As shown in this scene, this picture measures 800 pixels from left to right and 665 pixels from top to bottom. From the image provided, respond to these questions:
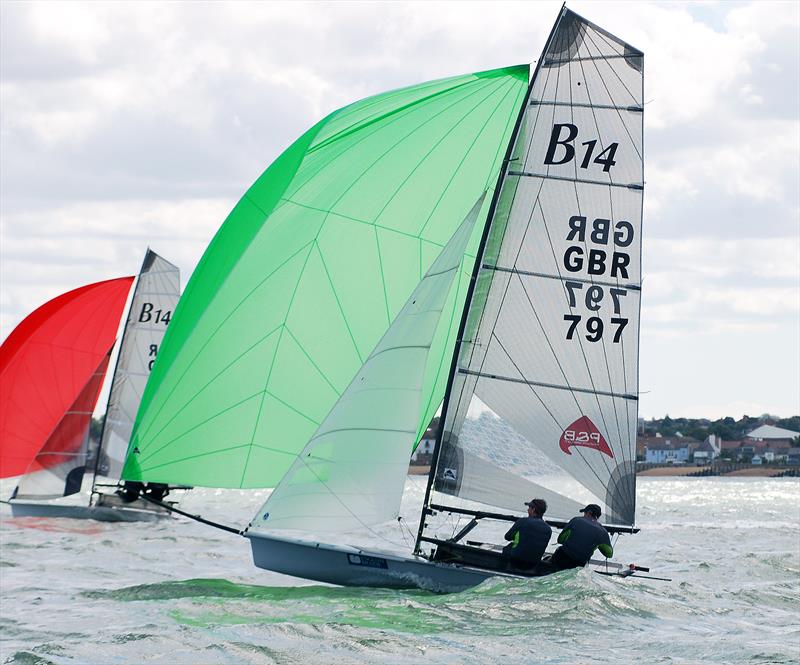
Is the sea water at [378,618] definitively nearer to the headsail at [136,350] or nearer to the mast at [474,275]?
the mast at [474,275]

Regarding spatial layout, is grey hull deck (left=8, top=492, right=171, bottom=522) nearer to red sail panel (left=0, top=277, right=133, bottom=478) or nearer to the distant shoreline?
red sail panel (left=0, top=277, right=133, bottom=478)

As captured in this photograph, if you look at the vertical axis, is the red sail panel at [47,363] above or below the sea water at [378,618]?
above

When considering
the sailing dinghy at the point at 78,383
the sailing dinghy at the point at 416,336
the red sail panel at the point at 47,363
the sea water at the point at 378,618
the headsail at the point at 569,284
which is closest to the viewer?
the sea water at the point at 378,618

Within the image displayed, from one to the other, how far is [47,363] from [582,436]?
15155mm

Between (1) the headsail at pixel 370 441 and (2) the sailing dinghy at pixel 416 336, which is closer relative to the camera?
(1) the headsail at pixel 370 441

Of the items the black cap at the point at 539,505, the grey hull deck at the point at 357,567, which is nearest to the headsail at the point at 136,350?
the grey hull deck at the point at 357,567

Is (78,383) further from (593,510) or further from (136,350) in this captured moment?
(593,510)

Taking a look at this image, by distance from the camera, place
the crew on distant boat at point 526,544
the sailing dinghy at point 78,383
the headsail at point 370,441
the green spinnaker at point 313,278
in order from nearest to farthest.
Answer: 1. the crew on distant boat at point 526,544
2. the headsail at point 370,441
3. the green spinnaker at point 313,278
4. the sailing dinghy at point 78,383

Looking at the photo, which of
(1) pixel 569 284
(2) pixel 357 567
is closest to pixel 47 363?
(2) pixel 357 567

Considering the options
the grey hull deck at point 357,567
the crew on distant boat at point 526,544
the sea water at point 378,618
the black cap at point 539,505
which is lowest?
the sea water at point 378,618

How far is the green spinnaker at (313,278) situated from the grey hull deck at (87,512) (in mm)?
12129

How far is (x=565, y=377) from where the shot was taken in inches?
513

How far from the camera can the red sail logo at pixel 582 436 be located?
1305 cm

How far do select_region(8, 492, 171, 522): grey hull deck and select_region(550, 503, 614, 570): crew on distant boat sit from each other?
1474 cm
